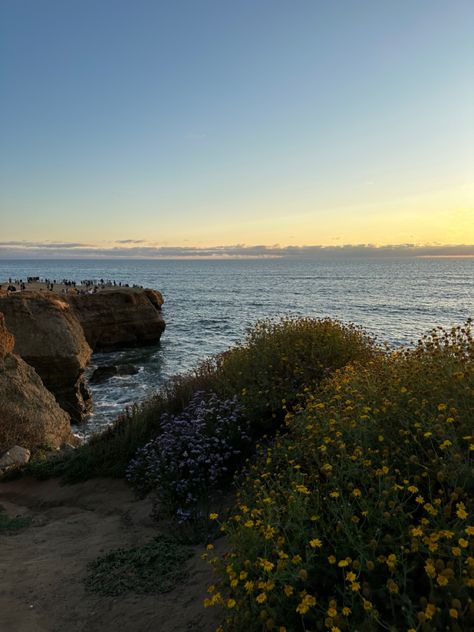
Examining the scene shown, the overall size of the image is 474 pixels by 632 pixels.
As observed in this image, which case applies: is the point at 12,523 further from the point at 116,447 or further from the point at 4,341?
the point at 4,341

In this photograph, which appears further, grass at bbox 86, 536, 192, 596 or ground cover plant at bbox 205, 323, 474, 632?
grass at bbox 86, 536, 192, 596

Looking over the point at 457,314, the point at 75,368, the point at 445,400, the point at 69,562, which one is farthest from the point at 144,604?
the point at 457,314

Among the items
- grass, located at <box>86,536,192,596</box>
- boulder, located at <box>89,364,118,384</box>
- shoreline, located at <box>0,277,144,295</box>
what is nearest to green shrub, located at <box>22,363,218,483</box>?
grass, located at <box>86,536,192,596</box>

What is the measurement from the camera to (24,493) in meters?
8.49

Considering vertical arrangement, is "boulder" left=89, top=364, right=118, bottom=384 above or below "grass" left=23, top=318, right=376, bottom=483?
below

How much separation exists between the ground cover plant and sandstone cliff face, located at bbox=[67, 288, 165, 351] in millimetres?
28222

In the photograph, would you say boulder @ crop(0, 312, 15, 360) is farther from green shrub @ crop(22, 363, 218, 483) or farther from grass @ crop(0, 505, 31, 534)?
grass @ crop(0, 505, 31, 534)

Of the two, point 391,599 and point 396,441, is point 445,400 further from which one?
point 391,599

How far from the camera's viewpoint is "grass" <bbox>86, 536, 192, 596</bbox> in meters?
4.76

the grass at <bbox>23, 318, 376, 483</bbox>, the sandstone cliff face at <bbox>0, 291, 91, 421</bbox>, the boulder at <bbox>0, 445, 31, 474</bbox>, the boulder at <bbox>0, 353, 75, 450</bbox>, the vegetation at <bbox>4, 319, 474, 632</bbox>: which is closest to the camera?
the vegetation at <bbox>4, 319, 474, 632</bbox>

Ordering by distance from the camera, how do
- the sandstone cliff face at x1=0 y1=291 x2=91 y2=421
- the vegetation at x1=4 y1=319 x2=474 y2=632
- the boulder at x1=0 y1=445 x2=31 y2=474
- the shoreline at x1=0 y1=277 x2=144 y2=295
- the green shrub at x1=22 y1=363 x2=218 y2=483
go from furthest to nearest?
the shoreline at x1=0 y1=277 x2=144 y2=295
the sandstone cliff face at x1=0 y1=291 x2=91 y2=421
the boulder at x1=0 y1=445 x2=31 y2=474
the green shrub at x1=22 y1=363 x2=218 y2=483
the vegetation at x1=4 y1=319 x2=474 y2=632

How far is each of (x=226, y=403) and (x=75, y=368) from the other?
10.7 metres

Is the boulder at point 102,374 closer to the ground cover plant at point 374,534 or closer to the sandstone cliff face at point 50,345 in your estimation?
the sandstone cliff face at point 50,345

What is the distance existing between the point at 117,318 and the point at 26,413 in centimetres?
2166
